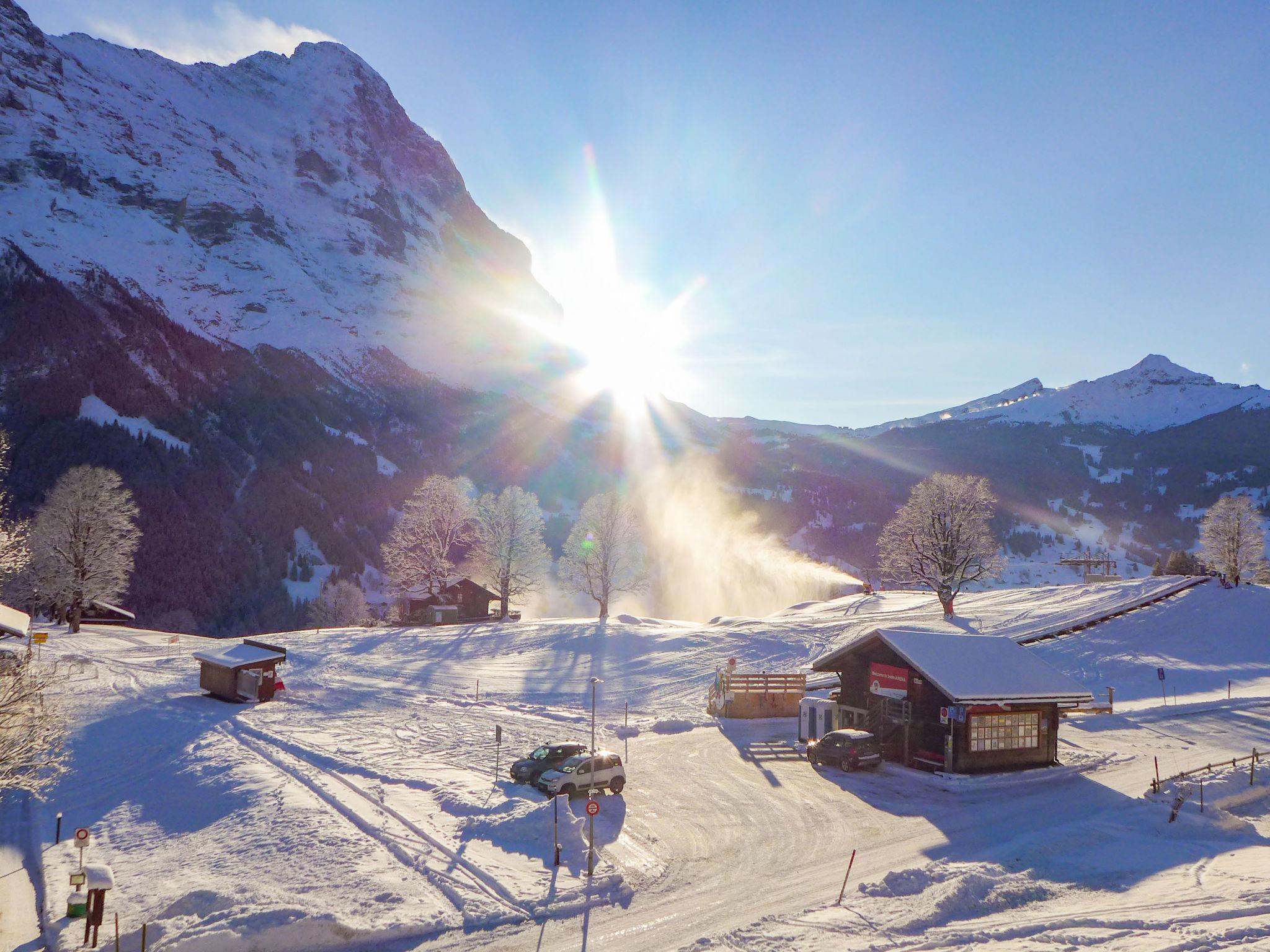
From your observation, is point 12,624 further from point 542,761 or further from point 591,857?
point 591,857

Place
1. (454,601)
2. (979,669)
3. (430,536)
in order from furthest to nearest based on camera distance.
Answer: (430,536) < (454,601) < (979,669)

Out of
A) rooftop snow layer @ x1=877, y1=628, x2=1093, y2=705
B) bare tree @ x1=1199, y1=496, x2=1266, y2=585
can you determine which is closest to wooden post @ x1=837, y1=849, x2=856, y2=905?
rooftop snow layer @ x1=877, y1=628, x2=1093, y2=705

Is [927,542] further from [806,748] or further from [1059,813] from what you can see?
[1059,813]

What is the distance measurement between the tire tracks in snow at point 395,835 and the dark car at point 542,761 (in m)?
4.75

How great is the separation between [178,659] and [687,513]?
151 m

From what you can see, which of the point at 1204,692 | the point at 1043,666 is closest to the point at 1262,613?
the point at 1204,692

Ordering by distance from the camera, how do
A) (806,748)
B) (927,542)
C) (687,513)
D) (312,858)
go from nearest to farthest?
(312,858)
(806,748)
(927,542)
(687,513)

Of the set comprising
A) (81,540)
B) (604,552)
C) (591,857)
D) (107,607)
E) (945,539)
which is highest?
(945,539)

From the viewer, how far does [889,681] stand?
32.2 metres

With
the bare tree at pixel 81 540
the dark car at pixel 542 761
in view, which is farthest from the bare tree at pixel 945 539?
the bare tree at pixel 81 540

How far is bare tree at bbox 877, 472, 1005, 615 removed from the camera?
2491 inches

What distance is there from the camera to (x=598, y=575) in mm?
74500

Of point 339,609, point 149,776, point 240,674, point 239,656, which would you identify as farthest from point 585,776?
point 339,609

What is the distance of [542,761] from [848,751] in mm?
13039
